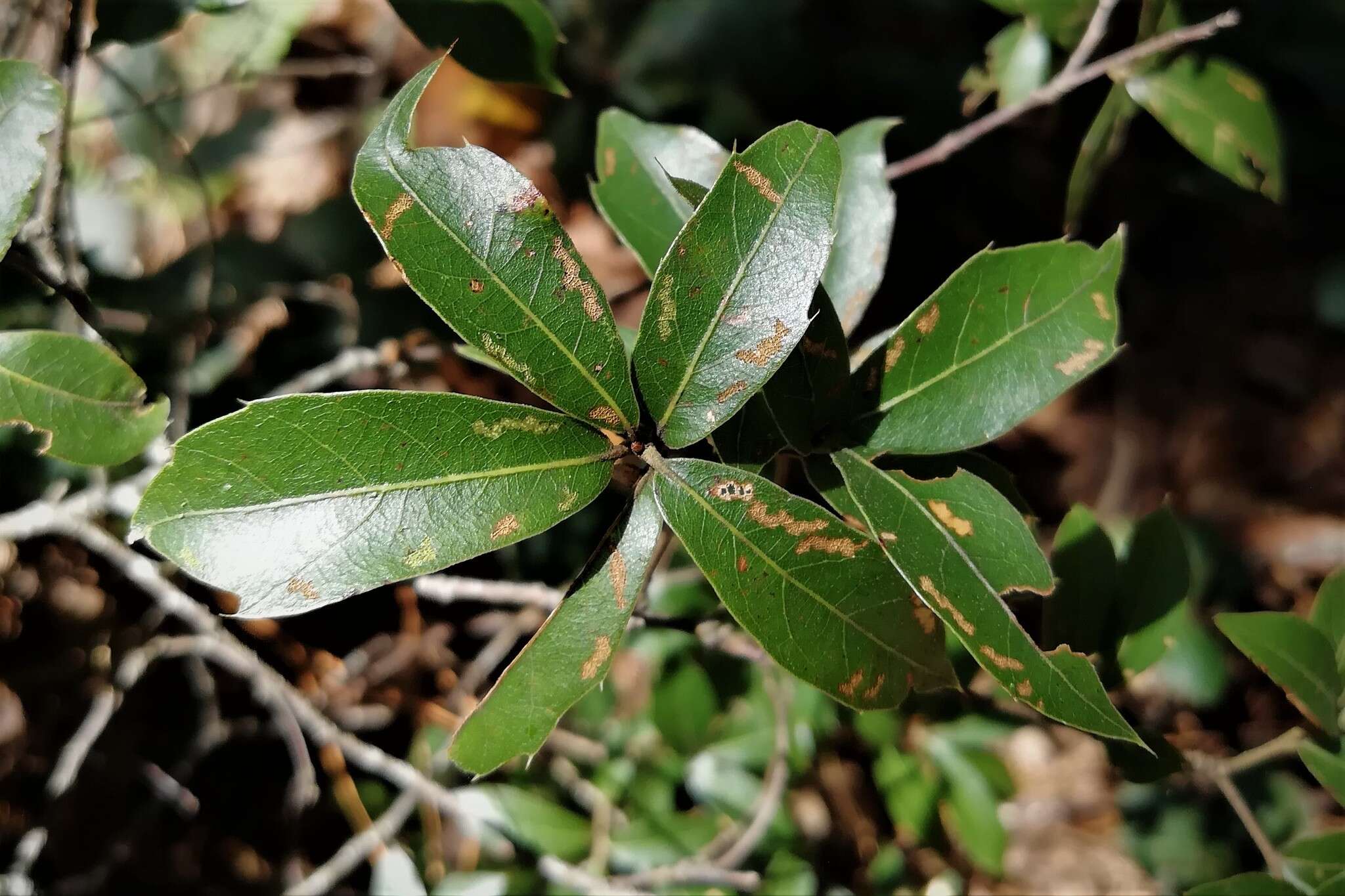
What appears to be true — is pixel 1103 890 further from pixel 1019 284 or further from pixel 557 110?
Answer: pixel 557 110

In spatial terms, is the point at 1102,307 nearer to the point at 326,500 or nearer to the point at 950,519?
the point at 950,519

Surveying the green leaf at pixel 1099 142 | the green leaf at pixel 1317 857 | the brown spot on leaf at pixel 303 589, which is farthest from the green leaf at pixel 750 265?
the green leaf at pixel 1317 857

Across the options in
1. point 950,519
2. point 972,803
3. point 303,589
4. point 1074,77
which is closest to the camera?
point 303,589

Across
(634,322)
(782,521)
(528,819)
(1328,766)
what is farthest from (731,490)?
(634,322)

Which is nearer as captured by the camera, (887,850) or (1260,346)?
(887,850)

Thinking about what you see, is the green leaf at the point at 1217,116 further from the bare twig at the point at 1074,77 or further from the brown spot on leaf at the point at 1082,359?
the brown spot on leaf at the point at 1082,359

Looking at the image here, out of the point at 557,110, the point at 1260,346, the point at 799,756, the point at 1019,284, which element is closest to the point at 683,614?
the point at 799,756
